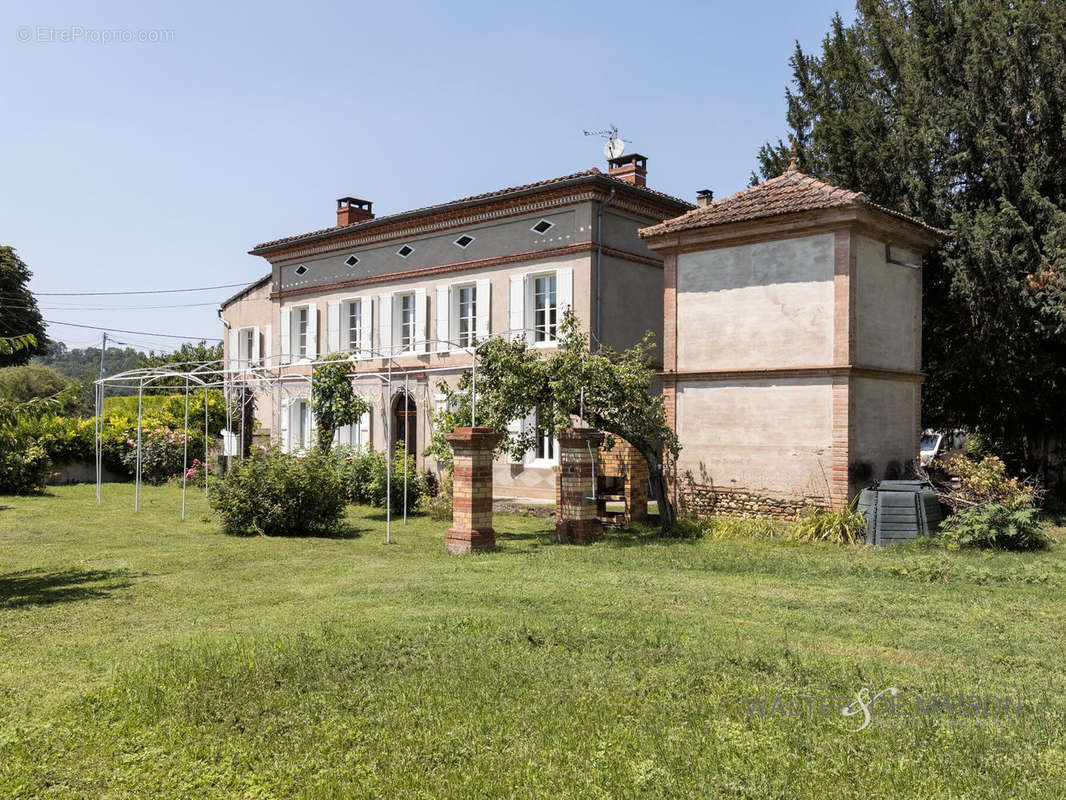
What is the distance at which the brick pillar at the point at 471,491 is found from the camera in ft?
36.3

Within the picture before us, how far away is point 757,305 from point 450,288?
8.27 m

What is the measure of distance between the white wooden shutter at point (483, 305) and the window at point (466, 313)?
43cm

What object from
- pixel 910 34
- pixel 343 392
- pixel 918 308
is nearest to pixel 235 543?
pixel 343 392

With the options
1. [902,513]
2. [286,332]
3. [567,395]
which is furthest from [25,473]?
Result: [902,513]

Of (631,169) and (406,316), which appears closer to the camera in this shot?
(631,169)

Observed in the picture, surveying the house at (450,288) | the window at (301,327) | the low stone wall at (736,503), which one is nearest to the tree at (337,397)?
the house at (450,288)

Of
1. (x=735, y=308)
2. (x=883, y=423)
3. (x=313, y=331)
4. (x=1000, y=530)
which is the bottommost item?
(x=1000, y=530)

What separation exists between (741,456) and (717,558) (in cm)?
340

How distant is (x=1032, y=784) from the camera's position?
382 centimetres

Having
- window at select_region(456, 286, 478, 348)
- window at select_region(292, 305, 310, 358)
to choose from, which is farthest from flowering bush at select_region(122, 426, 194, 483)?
window at select_region(456, 286, 478, 348)

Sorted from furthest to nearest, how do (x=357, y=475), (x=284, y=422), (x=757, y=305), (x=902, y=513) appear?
(x=284, y=422) < (x=357, y=475) < (x=757, y=305) < (x=902, y=513)

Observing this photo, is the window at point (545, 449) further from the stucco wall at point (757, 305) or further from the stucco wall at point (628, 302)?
the stucco wall at point (757, 305)

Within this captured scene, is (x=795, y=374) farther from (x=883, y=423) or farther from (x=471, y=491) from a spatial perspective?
(x=471, y=491)

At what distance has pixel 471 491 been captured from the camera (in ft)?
36.4
